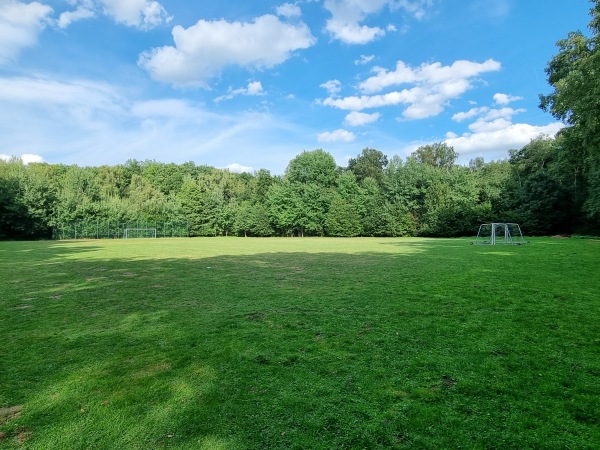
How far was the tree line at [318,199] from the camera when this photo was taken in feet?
146

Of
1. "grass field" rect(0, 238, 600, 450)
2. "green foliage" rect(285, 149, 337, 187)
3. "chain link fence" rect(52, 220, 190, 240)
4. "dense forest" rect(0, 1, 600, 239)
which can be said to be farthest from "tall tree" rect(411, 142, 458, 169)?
"grass field" rect(0, 238, 600, 450)

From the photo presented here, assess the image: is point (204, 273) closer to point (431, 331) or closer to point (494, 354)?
point (431, 331)

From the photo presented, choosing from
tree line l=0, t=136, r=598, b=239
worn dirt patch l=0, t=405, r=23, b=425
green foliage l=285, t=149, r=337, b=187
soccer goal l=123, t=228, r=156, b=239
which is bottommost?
worn dirt patch l=0, t=405, r=23, b=425

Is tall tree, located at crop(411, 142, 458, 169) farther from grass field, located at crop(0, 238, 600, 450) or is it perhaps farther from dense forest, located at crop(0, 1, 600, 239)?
grass field, located at crop(0, 238, 600, 450)

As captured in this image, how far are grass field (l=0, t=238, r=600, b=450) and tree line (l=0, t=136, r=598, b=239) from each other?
38.5 metres

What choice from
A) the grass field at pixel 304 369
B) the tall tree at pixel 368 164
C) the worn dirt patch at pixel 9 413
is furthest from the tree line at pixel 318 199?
the worn dirt patch at pixel 9 413

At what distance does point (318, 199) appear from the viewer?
64688 millimetres

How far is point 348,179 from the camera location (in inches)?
2574

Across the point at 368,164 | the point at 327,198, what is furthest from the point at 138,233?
the point at 368,164

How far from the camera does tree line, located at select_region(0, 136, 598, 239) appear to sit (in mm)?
44438

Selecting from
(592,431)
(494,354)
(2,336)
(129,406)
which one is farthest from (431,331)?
(2,336)

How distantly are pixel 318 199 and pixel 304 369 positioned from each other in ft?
199

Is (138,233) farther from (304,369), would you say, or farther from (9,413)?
(304,369)

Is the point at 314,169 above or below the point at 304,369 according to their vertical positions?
above
